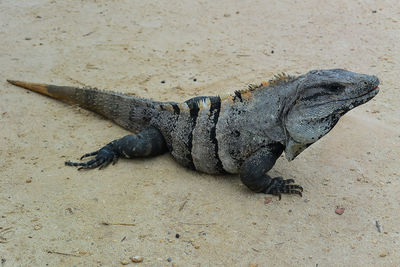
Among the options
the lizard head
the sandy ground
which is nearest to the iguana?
the lizard head

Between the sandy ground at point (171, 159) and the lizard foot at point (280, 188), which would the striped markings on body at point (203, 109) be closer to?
the sandy ground at point (171, 159)

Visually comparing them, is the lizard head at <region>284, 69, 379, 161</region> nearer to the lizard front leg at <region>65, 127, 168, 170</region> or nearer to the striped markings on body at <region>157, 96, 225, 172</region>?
the striped markings on body at <region>157, 96, 225, 172</region>

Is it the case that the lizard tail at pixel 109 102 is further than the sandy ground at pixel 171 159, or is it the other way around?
the lizard tail at pixel 109 102

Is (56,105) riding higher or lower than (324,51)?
lower

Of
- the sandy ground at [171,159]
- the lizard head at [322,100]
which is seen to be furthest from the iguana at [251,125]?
the sandy ground at [171,159]

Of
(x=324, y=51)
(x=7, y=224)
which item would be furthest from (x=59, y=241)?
(x=324, y=51)

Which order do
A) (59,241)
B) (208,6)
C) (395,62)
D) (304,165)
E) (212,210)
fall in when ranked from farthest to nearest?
(208,6)
(395,62)
(304,165)
(212,210)
(59,241)

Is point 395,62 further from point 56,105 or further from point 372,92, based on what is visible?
point 56,105
